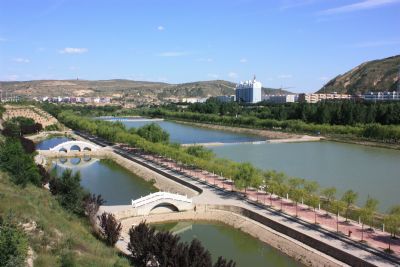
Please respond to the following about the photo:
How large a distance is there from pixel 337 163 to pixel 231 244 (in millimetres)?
22484

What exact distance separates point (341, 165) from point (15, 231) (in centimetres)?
3147

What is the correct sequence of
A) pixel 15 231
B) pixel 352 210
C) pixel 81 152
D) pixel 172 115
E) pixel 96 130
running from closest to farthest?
pixel 15 231
pixel 352 210
pixel 81 152
pixel 96 130
pixel 172 115

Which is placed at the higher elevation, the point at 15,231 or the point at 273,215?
the point at 15,231

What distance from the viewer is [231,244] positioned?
18.6m

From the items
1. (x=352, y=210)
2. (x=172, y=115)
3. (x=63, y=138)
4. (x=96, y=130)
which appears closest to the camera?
(x=352, y=210)

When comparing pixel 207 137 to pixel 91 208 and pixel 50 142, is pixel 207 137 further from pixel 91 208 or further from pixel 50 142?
pixel 91 208

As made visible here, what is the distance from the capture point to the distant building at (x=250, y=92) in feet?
511

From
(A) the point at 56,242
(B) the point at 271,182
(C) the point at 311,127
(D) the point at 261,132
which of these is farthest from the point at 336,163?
(A) the point at 56,242

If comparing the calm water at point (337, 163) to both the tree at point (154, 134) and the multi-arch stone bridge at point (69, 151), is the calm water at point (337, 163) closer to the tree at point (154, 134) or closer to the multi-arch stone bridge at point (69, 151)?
the tree at point (154, 134)

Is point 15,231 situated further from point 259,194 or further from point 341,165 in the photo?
point 341,165

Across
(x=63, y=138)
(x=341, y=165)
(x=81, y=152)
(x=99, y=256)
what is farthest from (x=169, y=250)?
(x=63, y=138)

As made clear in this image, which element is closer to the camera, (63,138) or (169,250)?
(169,250)

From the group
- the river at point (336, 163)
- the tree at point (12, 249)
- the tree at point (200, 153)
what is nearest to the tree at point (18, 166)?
the tree at point (12, 249)

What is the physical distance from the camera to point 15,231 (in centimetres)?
970
